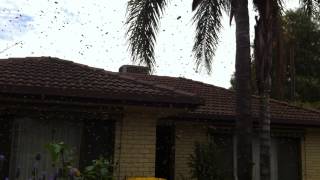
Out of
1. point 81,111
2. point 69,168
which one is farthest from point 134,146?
point 69,168

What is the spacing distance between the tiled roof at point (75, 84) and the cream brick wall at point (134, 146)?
2.19 ft

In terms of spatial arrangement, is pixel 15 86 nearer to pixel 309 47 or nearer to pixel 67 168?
pixel 67 168

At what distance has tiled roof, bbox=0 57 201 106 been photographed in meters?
8.98

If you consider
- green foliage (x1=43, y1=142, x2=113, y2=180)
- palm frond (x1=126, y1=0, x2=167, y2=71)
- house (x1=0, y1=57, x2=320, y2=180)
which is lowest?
green foliage (x1=43, y1=142, x2=113, y2=180)

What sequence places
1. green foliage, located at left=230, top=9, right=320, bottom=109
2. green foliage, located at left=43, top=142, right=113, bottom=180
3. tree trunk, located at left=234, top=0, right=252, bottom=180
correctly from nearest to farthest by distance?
green foliage, located at left=43, top=142, right=113, bottom=180 → tree trunk, located at left=234, top=0, right=252, bottom=180 → green foliage, located at left=230, top=9, right=320, bottom=109

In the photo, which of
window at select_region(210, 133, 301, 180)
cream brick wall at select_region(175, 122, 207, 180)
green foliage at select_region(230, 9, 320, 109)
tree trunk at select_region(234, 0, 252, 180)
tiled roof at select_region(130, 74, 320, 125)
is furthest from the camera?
green foliage at select_region(230, 9, 320, 109)

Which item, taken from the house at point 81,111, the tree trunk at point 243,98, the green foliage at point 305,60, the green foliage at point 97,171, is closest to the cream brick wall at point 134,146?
the house at point 81,111

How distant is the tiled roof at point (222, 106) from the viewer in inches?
546

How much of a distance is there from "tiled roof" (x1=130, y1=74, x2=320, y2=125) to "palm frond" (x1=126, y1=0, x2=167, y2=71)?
1.93 metres

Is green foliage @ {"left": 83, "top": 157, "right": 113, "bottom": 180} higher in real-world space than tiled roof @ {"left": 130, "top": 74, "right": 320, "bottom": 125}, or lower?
lower

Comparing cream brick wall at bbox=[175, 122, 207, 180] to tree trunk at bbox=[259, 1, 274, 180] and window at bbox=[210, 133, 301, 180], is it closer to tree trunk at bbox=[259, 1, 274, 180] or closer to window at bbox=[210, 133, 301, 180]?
window at bbox=[210, 133, 301, 180]

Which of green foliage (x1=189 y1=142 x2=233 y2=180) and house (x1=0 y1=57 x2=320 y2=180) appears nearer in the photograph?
house (x1=0 y1=57 x2=320 y2=180)

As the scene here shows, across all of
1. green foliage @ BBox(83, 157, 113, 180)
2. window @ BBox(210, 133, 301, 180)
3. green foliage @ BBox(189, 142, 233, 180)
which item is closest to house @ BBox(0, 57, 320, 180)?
green foliage @ BBox(189, 142, 233, 180)

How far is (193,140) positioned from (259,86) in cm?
251
